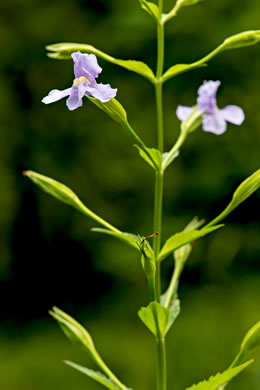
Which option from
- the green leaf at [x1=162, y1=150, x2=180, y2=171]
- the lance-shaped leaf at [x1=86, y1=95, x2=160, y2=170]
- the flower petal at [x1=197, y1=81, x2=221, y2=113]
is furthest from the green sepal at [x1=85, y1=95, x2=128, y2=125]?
the flower petal at [x1=197, y1=81, x2=221, y2=113]

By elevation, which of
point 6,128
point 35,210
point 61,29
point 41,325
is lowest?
point 41,325

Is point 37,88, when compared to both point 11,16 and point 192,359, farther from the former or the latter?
point 192,359

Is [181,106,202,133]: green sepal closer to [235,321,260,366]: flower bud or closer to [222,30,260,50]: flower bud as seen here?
[222,30,260,50]: flower bud

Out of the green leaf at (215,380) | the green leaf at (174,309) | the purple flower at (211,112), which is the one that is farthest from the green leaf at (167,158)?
the green leaf at (215,380)

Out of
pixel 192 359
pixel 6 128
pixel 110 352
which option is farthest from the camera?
pixel 6 128

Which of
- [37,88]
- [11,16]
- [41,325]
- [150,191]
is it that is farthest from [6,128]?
[41,325]

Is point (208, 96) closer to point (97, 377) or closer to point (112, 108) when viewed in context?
point (112, 108)
